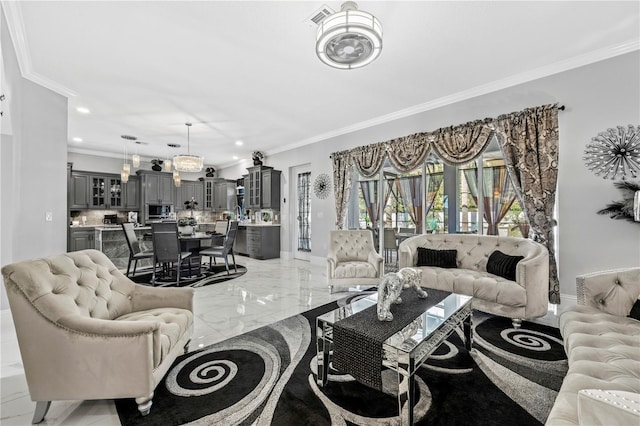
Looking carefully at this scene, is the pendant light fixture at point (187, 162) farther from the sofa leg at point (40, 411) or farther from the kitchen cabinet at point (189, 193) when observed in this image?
the sofa leg at point (40, 411)

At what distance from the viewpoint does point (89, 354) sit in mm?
1528

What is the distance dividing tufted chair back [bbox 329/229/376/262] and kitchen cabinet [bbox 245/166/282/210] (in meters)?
3.33

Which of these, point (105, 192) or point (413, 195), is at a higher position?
point (105, 192)

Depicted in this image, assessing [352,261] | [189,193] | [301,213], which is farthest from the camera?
[189,193]

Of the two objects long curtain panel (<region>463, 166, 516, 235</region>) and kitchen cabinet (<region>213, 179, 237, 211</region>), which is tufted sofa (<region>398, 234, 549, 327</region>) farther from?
kitchen cabinet (<region>213, 179, 237, 211</region>)

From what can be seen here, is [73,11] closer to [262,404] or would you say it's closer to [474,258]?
[262,404]

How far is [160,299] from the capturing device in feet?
7.32

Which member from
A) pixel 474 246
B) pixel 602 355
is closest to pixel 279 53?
pixel 474 246

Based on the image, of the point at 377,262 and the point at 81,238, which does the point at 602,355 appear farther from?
the point at 81,238

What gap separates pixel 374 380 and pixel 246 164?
27.6 feet

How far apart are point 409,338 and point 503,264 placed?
2241mm

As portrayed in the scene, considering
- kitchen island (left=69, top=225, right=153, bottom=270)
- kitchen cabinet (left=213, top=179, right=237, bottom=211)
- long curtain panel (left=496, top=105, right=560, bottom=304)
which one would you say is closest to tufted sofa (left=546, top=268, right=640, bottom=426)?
long curtain panel (left=496, top=105, right=560, bottom=304)

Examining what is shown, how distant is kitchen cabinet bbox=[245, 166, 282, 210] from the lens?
24.7 feet

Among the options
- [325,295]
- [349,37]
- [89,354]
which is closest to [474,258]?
[325,295]
